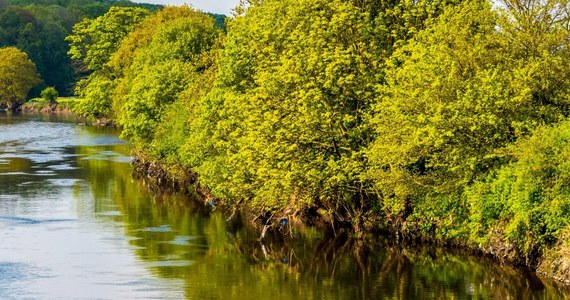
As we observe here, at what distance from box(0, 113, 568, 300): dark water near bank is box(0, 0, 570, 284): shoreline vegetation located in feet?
5.22

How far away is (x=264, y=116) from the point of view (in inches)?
1948

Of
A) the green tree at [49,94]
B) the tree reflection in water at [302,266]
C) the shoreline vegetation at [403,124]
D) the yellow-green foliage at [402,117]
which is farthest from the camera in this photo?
the green tree at [49,94]

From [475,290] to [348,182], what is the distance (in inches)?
455

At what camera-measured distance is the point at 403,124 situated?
43719mm

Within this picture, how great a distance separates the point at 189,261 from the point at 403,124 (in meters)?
11.2

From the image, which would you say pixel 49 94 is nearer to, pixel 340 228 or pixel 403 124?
pixel 340 228

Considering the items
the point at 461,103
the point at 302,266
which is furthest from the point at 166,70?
the point at 461,103

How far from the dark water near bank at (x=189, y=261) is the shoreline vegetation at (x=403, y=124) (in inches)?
62.6

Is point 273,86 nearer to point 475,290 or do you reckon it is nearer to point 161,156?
point 475,290

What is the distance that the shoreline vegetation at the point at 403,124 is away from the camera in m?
40.0

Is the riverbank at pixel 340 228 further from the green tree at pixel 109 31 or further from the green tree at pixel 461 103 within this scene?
the green tree at pixel 109 31

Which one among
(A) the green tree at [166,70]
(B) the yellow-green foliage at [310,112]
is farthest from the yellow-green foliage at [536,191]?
(A) the green tree at [166,70]

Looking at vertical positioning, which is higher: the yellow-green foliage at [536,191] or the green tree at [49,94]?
the green tree at [49,94]

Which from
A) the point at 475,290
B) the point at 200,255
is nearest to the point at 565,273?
the point at 475,290
